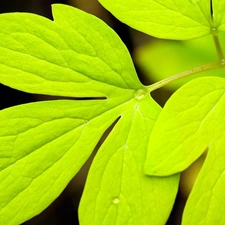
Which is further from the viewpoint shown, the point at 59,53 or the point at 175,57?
the point at 175,57

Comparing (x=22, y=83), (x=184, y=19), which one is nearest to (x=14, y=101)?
(x=22, y=83)

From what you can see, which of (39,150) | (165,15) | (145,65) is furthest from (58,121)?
(145,65)

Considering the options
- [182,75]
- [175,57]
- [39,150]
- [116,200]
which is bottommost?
[116,200]

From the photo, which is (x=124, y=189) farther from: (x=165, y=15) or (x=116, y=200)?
(x=165, y=15)

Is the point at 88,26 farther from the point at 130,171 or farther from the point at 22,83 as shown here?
the point at 130,171

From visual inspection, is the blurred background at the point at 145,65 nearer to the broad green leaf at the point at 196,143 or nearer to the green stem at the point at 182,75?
the green stem at the point at 182,75

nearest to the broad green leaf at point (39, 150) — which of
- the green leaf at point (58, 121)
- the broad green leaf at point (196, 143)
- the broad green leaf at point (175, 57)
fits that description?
the green leaf at point (58, 121)

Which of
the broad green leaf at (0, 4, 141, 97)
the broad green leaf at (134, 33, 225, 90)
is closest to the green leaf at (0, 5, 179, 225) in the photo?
the broad green leaf at (0, 4, 141, 97)
